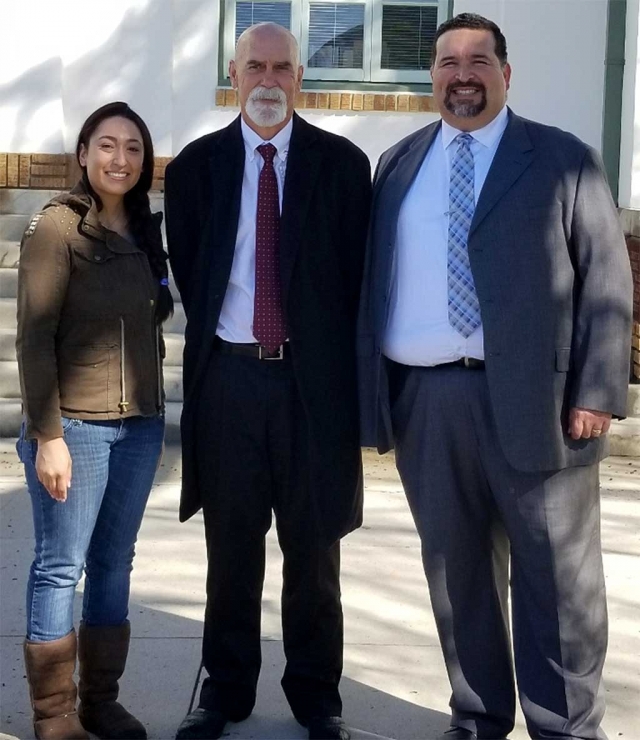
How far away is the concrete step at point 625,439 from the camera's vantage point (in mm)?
7344

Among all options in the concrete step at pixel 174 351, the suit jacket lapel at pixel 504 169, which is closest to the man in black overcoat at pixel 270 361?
the suit jacket lapel at pixel 504 169

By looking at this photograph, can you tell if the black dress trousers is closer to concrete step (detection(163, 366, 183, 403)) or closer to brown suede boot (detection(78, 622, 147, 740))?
brown suede boot (detection(78, 622, 147, 740))

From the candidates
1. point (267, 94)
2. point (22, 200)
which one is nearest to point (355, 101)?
point (22, 200)

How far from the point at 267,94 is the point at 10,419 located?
13.6 feet

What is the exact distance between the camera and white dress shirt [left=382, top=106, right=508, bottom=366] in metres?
3.61

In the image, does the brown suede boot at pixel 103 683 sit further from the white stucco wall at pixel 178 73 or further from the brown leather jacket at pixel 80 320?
the white stucco wall at pixel 178 73

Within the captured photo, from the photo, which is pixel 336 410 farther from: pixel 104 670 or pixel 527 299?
pixel 104 670

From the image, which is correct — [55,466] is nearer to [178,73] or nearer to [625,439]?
[625,439]

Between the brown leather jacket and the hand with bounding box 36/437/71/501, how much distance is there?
0.04 meters

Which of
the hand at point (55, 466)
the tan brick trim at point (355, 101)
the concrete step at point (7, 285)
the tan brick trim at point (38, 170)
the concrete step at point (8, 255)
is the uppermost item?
the tan brick trim at point (355, 101)

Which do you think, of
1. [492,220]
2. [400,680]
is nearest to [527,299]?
[492,220]

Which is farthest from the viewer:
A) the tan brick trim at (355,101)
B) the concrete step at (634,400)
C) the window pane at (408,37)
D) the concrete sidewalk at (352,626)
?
the window pane at (408,37)

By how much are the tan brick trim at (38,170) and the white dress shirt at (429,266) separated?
498cm

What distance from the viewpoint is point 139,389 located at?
3.66 m
